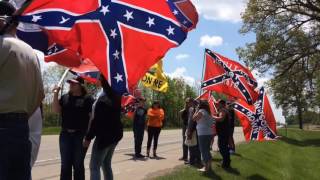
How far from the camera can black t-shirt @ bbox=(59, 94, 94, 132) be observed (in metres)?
8.46

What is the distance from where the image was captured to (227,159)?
13.9m

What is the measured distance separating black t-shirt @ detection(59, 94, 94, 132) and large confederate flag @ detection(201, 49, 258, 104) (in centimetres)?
582

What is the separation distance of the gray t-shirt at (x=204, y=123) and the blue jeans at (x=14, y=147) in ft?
26.0

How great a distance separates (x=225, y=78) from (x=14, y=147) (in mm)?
10094

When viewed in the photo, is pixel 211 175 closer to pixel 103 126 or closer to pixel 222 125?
pixel 222 125

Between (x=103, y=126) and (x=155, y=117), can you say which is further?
(x=155, y=117)

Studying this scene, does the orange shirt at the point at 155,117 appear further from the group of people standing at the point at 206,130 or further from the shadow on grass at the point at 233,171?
the shadow on grass at the point at 233,171

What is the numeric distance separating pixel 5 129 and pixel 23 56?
623 mm

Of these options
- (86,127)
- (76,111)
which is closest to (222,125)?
(86,127)

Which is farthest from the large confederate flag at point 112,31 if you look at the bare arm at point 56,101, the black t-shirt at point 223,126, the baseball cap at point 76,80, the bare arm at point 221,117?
the black t-shirt at point 223,126

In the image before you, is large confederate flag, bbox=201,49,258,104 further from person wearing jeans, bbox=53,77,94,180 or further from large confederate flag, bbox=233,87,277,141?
person wearing jeans, bbox=53,77,94,180

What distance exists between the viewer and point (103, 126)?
7.84m

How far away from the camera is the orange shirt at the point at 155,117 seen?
1727cm

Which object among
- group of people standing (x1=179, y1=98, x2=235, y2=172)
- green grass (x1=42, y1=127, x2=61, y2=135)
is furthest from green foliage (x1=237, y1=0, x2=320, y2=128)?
group of people standing (x1=179, y1=98, x2=235, y2=172)
